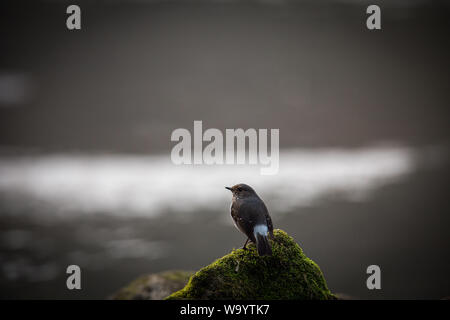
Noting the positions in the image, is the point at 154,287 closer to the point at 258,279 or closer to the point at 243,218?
the point at 243,218

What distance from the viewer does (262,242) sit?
4906 millimetres

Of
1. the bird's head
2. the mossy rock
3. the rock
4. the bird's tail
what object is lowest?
the rock

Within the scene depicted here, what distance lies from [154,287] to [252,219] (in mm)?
3762

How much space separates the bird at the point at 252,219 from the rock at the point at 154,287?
297 cm

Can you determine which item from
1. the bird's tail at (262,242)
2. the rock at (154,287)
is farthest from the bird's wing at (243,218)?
the rock at (154,287)

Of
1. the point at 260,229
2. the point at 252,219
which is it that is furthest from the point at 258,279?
the point at 252,219

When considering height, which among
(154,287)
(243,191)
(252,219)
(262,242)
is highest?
(243,191)

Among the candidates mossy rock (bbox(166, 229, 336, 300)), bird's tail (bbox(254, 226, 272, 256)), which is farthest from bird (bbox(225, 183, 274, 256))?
mossy rock (bbox(166, 229, 336, 300))

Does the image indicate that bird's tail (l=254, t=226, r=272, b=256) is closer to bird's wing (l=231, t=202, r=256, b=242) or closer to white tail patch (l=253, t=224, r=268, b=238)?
white tail patch (l=253, t=224, r=268, b=238)

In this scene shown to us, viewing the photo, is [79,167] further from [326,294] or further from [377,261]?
[326,294]

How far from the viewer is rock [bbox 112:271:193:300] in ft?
24.0

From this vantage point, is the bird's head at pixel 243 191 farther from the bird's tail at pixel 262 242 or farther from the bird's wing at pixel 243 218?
the bird's tail at pixel 262 242

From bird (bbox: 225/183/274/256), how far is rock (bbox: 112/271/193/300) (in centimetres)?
297
